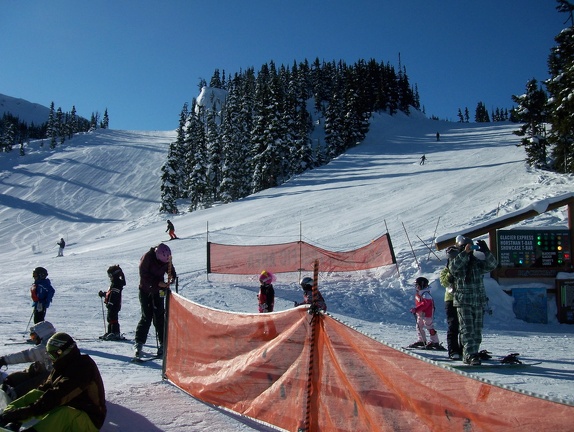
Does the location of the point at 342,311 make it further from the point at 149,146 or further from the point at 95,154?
the point at 149,146

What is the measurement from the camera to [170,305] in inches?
224

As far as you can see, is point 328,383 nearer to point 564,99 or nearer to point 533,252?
point 533,252

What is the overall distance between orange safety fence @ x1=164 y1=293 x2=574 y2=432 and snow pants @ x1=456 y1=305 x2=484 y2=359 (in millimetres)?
3616

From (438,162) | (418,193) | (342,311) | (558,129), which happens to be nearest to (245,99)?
(438,162)

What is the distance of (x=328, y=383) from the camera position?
349cm

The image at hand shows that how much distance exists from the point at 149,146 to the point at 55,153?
1779 cm

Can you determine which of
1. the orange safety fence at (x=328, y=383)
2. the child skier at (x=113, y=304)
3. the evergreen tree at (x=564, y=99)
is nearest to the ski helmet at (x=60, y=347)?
the orange safety fence at (x=328, y=383)

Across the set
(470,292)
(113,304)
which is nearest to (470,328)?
(470,292)

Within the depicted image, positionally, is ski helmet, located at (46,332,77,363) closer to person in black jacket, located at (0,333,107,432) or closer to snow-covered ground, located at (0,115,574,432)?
person in black jacket, located at (0,333,107,432)

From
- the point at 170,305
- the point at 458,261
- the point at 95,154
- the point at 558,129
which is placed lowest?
the point at 170,305

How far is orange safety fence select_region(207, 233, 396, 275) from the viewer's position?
45.5 ft

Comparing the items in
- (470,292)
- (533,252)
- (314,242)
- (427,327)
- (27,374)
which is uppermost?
(314,242)

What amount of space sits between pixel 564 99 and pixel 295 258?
57.5 feet

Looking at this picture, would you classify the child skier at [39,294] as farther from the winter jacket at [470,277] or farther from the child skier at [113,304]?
the winter jacket at [470,277]
